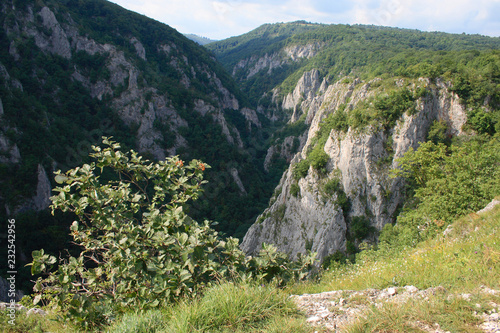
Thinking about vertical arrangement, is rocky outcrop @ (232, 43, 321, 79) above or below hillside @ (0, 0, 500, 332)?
above

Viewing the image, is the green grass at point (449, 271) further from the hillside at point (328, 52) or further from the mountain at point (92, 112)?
the hillside at point (328, 52)

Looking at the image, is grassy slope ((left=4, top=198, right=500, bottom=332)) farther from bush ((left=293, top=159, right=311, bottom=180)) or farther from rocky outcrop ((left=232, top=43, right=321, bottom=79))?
rocky outcrop ((left=232, top=43, right=321, bottom=79))

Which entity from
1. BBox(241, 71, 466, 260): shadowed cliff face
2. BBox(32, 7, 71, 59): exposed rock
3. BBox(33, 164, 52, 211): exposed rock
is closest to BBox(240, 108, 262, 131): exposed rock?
BBox(32, 7, 71, 59): exposed rock

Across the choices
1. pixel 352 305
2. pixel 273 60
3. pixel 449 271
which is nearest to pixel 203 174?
pixel 352 305

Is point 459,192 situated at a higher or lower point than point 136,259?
higher

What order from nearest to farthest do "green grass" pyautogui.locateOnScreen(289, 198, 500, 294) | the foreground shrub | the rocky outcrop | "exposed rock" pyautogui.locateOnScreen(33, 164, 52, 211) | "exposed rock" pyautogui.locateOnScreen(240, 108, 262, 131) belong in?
the foreground shrub, "green grass" pyautogui.locateOnScreen(289, 198, 500, 294), "exposed rock" pyautogui.locateOnScreen(33, 164, 52, 211), "exposed rock" pyautogui.locateOnScreen(240, 108, 262, 131), the rocky outcrop

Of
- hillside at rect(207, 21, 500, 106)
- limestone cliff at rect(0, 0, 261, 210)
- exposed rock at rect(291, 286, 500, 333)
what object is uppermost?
hillside at rect(207, 21, 500, 106)

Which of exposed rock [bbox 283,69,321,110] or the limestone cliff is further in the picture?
exposed rock [bbox 283,69,321,110]

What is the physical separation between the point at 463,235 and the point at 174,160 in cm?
745

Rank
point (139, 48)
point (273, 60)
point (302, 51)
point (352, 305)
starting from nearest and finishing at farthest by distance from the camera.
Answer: point (352, 305) → point (139, 48) → point (302, 51) → point (273, 60)

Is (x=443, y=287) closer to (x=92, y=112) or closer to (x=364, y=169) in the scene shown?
(x=364, y=169)

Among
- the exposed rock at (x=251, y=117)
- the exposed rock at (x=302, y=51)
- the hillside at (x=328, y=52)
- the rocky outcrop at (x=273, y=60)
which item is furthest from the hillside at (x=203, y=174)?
the rocky outcrop at (x=273, y=60)

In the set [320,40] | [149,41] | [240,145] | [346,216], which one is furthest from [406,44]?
[346,216]

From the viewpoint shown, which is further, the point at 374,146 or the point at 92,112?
the point at 92,112
